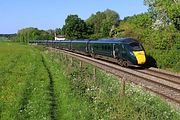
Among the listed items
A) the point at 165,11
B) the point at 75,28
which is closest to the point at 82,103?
the point at 165,11

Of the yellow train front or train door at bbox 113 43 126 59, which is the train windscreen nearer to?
the yellow train front

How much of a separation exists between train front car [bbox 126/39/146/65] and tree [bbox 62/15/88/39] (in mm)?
100976

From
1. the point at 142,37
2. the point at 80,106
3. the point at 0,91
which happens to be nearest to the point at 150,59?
the point at 142,37

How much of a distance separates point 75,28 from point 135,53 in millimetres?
104823

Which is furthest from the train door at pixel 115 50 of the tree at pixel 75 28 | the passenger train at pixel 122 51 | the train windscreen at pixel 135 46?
the tree at pixel 75 28

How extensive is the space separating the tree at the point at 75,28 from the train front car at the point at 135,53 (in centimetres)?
10098

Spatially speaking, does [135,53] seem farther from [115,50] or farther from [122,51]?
[115,50]

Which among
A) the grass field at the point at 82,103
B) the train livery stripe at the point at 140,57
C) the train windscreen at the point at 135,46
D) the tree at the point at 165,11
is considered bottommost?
the grass field at the point at 82,103

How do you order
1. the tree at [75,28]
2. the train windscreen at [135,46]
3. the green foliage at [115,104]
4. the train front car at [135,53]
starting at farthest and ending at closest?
the tree at [75,28] → the train windscreen at [135,46] → the train front car at [135,53] → the green foliage at [115,104]

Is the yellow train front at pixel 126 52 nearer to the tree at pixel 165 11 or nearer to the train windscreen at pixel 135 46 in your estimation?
the train windscreen at pixel 135 46

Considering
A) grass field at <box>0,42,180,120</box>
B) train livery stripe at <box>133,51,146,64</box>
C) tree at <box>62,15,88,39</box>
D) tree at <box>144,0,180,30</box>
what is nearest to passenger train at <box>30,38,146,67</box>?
train livery stripe at <box>133,51,146,64</box>

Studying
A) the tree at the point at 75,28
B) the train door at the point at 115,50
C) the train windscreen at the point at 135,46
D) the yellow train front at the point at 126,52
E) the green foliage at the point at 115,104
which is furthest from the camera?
the tree at the point at 75,28

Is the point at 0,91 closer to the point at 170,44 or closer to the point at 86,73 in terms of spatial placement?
the point at 86,73

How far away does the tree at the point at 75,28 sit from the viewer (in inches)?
5266
